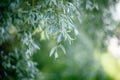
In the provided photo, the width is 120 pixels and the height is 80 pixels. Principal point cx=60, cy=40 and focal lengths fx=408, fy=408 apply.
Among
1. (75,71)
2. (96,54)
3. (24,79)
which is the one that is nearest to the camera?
(24,79)

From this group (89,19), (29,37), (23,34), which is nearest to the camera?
(29,37)

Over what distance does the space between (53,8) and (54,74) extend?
3702 millimetres

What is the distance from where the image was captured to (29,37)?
3.15 meters

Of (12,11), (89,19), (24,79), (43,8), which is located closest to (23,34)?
(12,11)

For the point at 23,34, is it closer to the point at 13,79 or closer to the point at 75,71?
the point at 13,79

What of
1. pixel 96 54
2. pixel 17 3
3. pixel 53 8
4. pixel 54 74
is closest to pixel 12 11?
pixel 17 3

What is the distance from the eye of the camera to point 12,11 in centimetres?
346

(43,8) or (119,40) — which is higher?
(119,40)

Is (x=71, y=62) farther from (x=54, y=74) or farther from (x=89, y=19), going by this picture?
(x=89, y=19)

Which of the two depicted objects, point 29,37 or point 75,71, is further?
point 75,71

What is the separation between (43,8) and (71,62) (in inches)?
132

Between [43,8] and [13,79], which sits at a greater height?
[43,8]

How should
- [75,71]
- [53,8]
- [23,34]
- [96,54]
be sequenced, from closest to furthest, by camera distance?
[53,8] < [23,34] < [96,54] < [75,71]

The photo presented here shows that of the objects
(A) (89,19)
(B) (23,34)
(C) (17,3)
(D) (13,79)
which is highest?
(A) (89,19)
